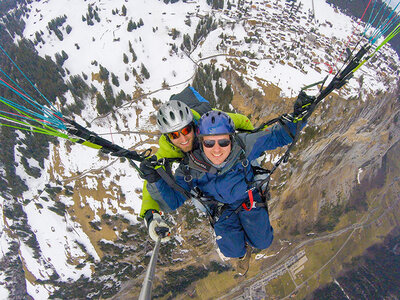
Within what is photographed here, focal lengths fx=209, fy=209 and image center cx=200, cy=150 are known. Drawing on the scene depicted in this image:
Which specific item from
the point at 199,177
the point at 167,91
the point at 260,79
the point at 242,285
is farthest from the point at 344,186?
the point at 199,177

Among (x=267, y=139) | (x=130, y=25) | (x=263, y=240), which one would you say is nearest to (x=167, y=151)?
(x=267, y=139)

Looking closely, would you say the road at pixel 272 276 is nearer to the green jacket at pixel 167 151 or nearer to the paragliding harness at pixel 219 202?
the paragliding harness at pixel 219 202

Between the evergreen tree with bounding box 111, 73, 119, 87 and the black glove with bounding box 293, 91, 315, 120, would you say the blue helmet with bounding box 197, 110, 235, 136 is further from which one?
the evergreen tree with bounding box 111, 73, 119, 87

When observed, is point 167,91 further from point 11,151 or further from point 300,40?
point 11,151

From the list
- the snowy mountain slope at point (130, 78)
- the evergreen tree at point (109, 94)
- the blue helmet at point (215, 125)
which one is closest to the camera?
the blue helmet at point (215, 125)

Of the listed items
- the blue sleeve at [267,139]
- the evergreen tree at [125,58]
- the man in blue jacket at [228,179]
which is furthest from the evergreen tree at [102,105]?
the blue sleeve at [267,139]

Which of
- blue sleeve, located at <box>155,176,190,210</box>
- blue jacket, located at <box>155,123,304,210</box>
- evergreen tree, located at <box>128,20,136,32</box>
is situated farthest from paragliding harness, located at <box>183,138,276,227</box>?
evergreen tree, located at <box>128,20,136,32</box>
